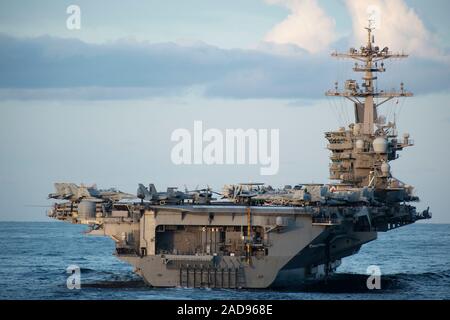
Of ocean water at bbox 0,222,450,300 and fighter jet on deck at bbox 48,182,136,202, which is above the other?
fighter jet on deck at bbox 48,182,136,202

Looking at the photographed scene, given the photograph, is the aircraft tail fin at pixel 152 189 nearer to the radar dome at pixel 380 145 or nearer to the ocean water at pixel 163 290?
the ocean water at pixel 163 290

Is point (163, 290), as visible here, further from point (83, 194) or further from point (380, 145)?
point (380, 145)

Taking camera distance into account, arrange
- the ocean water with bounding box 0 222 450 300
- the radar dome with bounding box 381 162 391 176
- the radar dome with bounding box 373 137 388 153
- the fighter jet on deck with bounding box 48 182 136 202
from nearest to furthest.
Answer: the ocean water with bounding box 0 222 450 300 → the fighter jet on deck with bounding box 48 182 136 202 → the radar dome with bounding box 381 162 391 176 → the radar dome with bounding box 373 137 388 153

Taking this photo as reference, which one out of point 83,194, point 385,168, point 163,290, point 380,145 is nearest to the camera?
point 163,290

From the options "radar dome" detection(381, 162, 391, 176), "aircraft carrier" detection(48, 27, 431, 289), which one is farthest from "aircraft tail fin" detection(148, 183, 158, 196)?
"radar dome" detection(381, 162, 391, 176)

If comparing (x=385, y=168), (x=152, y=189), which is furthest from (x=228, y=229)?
(x=385, y=168)

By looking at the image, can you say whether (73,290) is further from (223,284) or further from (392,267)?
(392,267)

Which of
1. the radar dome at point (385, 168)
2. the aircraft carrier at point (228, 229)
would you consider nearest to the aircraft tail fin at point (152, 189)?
the aircraft carrier at point (228, 229)

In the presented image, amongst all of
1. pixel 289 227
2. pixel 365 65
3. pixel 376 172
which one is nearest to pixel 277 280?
pixel 289 227

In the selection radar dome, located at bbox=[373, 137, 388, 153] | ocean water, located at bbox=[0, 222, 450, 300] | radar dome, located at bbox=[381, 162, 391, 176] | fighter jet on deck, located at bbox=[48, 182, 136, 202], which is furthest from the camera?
A: radar dome, located at bbox=[373, 137, 388, 153]

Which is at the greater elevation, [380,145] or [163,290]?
[380,145]

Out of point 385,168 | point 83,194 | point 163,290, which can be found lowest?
→ point 163,290

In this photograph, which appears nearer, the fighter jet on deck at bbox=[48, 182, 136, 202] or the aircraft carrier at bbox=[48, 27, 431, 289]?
the aircraft carrier at bbox=[48, 27, 431, 289]

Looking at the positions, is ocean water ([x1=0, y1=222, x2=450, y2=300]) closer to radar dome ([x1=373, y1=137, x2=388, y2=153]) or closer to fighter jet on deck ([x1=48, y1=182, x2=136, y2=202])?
fighter jet on deck ([x1=48, y1=182, x2=136, y2=202])
